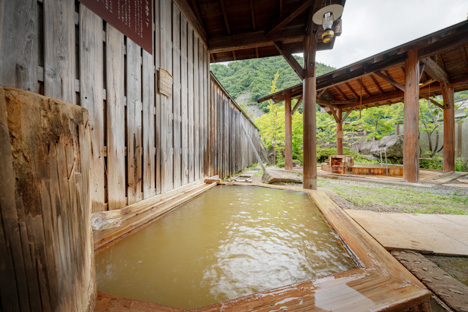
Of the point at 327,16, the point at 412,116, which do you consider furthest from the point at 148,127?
the point at 412,116

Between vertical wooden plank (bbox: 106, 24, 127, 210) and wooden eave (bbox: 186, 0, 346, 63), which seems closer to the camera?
vertical wooden plank (bbox: 106, 24, 127, 210)

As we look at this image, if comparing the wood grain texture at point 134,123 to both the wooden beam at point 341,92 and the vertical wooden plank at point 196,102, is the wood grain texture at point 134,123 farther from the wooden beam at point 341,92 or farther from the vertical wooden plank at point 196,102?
the wooden beam at point 341,92

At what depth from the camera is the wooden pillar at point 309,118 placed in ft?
14.8

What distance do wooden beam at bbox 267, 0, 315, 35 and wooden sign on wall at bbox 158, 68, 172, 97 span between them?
3.13m

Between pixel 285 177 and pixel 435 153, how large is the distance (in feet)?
45.1

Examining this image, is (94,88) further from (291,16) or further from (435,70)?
(435,70)

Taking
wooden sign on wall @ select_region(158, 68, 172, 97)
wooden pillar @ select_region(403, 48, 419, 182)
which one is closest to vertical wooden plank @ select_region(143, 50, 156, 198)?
wooden sign on wall @ select_region(158, 68, 172, 97)

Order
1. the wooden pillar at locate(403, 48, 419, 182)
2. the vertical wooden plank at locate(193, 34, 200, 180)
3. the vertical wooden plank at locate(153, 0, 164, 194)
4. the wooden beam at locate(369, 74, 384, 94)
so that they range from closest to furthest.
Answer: the vertical wooden plank at locate(153, 0, 164, 194) < the vertical wooden plank at locate(193, 34, 200, 180) < the wooden pillar at locate(403, 48, 419, 182) < the wooden beam at locate(369, 74, 384, 94)

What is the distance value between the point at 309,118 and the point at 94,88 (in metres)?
4.32

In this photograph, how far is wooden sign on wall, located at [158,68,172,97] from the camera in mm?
3012

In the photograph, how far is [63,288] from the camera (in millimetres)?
755

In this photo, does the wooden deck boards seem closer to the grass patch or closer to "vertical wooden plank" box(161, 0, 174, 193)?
the grass patch

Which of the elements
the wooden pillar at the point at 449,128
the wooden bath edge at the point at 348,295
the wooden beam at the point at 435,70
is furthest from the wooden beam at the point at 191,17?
the wooden pillar at the point at 449,128

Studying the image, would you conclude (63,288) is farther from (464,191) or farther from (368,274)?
(464,191)
